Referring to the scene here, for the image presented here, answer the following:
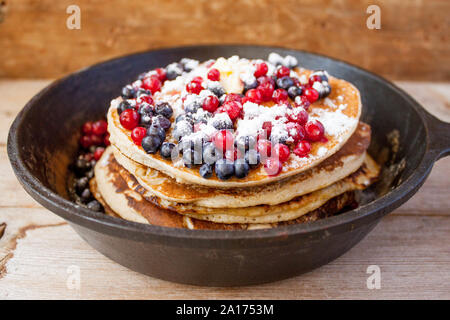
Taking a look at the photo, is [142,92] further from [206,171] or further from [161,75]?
[206,171]

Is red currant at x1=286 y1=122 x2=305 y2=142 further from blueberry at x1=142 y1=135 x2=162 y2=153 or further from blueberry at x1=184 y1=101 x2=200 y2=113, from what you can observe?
blueberry at x1=142 y1=135 x2=162 y2=153

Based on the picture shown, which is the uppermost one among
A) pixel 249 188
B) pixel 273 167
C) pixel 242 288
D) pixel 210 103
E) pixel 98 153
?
pixel 210 103

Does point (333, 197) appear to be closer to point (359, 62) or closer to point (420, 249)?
point (420, 249)

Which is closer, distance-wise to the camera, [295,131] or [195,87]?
[295,131]

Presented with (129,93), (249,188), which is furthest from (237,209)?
(129,93)

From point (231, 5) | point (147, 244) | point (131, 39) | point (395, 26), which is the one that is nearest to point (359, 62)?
point (395, 26)

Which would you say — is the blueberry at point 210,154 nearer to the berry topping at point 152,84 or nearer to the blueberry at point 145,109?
the blueberry at point 145,109
